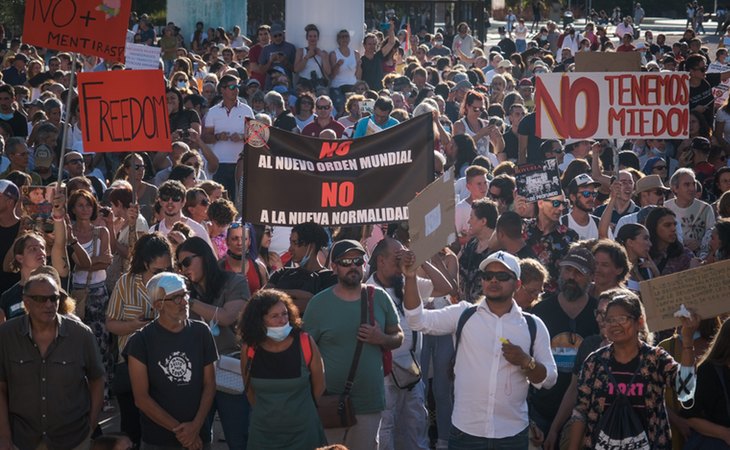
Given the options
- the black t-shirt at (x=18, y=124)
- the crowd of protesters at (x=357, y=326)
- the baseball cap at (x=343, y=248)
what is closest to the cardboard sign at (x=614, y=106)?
the crowd of protesters at (x=357, y=326)

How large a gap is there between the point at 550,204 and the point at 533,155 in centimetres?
520

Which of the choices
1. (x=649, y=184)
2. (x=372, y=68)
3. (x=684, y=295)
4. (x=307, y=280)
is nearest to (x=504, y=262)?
(x=684, y=295)

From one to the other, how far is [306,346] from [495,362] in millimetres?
990

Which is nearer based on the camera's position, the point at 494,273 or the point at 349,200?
the point at 494,273

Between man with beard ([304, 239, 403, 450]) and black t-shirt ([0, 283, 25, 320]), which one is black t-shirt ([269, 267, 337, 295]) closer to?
man with beard ([304, 239, 403, 450])

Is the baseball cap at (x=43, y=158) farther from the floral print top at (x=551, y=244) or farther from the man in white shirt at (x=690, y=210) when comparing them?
the man in white shirt at (x=690, y=210)

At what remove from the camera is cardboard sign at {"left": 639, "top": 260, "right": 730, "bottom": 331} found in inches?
268

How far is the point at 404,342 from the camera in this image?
828cm

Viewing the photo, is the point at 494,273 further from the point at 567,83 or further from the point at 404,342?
the point at 567,83

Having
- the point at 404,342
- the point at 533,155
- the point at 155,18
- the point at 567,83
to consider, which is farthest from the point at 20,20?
the point at 404,342

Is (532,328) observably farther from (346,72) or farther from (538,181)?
(346,72)

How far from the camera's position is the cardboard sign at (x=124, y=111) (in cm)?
1023

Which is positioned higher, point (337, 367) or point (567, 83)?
point (567, 83)

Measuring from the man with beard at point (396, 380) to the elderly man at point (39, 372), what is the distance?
191 cm
